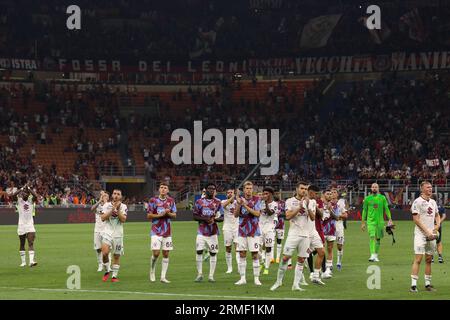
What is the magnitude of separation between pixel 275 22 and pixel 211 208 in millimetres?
63075

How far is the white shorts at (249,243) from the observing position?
2473 centimetres

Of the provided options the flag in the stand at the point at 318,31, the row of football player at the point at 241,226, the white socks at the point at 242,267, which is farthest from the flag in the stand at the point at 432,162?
the white socks at the point at 242,267

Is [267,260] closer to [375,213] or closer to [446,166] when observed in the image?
[375,213]

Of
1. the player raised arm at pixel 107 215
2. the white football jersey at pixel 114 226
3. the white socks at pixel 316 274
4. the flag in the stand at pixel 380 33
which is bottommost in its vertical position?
the white socks at pixel 316 274

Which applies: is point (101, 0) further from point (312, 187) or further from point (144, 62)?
point (312, 187)

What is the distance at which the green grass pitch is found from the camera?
2178 cm

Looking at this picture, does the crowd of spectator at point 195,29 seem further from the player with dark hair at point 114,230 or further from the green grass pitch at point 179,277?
the player with dark hair at point 114,230

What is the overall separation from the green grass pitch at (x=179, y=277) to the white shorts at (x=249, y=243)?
962 mm

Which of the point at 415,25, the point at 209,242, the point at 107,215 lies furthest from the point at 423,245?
the point at 415,25

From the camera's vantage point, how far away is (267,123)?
7819 centimetres

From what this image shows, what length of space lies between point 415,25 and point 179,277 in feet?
196

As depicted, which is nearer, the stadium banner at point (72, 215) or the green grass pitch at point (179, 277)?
the green grass pitch at point (179, 277)

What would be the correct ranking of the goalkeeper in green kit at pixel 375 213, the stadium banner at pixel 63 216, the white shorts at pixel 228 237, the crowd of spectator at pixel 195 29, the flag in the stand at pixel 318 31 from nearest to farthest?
the white shorts at pixel 228 237
the goalkeeper in green kit at pixel 375 213
the stadium banner at pixel 63 216
the crowd of spectator at pixel 195 29
the flag in the stand at pixel 318 31

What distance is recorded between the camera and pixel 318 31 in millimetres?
85000
